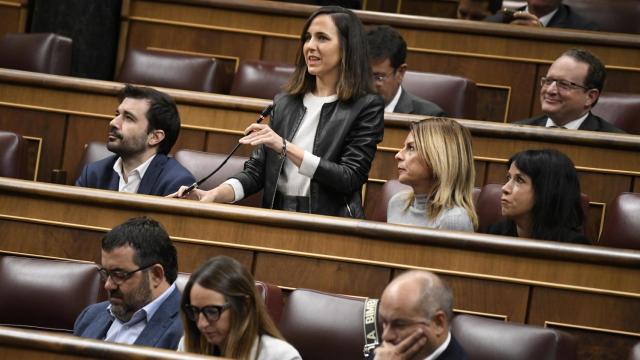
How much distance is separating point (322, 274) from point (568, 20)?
2.53ft

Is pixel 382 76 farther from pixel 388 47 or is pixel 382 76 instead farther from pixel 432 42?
pixel 432 42

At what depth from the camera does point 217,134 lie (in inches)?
58.2

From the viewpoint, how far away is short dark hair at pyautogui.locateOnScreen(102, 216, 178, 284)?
1036mm

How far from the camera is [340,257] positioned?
111 cm

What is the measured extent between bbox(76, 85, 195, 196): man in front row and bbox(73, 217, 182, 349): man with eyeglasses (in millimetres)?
243

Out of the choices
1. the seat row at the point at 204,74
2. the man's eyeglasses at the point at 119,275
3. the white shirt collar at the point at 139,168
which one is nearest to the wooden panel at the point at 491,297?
the man's eyeglasses at the point at 119,275

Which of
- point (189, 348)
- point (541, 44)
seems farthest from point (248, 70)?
point (189, 348)

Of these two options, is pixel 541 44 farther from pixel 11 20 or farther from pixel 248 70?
pixel 11 20

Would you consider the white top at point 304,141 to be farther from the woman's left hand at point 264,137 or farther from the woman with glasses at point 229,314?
the woman with glasses at point 229,314

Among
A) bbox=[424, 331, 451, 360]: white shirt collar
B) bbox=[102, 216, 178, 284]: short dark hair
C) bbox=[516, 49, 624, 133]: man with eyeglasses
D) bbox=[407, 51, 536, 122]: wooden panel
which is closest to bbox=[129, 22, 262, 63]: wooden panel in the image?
bbox=[407, 51, 536, 122]: wooden panel

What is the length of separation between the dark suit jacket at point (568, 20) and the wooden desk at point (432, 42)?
11 cm

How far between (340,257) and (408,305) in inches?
9.8

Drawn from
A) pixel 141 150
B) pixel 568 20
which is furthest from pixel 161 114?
pixel 568 20

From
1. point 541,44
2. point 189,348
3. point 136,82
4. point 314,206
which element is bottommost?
point 189,348
